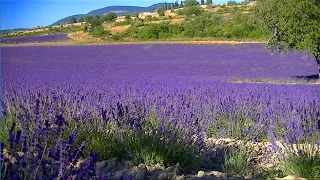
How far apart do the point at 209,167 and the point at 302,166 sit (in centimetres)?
90

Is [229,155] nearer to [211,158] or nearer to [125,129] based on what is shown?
[211,158]

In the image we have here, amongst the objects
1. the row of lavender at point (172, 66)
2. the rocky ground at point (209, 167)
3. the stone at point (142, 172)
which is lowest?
the row of lavender at point (172, 66)

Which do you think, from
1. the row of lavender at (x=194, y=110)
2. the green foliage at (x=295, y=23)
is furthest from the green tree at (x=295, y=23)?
the row of lavender at (x=194, y=110)

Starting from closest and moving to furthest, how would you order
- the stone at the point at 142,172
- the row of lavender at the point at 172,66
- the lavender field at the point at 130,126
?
1. the lavender field at the point at 130,126
2. the stone at the point at 142,172
3. the row of lavender at the point at 172,66

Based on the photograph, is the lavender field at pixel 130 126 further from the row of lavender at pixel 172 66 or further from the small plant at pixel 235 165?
the row of lavender at pixel 172 66

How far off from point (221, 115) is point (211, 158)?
177cm

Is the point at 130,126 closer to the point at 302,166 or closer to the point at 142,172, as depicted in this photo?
the point at 142,172

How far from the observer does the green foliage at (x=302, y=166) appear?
4.16 m

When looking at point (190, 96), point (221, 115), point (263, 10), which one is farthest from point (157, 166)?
point (263, 10)

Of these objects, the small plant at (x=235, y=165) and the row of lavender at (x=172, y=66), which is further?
the row of lavender at (x=172, y=66)

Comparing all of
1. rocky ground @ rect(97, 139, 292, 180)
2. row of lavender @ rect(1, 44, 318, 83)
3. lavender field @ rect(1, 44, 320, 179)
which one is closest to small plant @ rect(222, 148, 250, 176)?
rocky ground @ rect(97, 139, 292, 180)

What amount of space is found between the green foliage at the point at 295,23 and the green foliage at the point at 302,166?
12.8 m

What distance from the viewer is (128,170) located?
3.91 m

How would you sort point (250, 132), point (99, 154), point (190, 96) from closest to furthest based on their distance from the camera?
1. point (99, 154)
2. point (250, 132)
3. point (190, 96)
